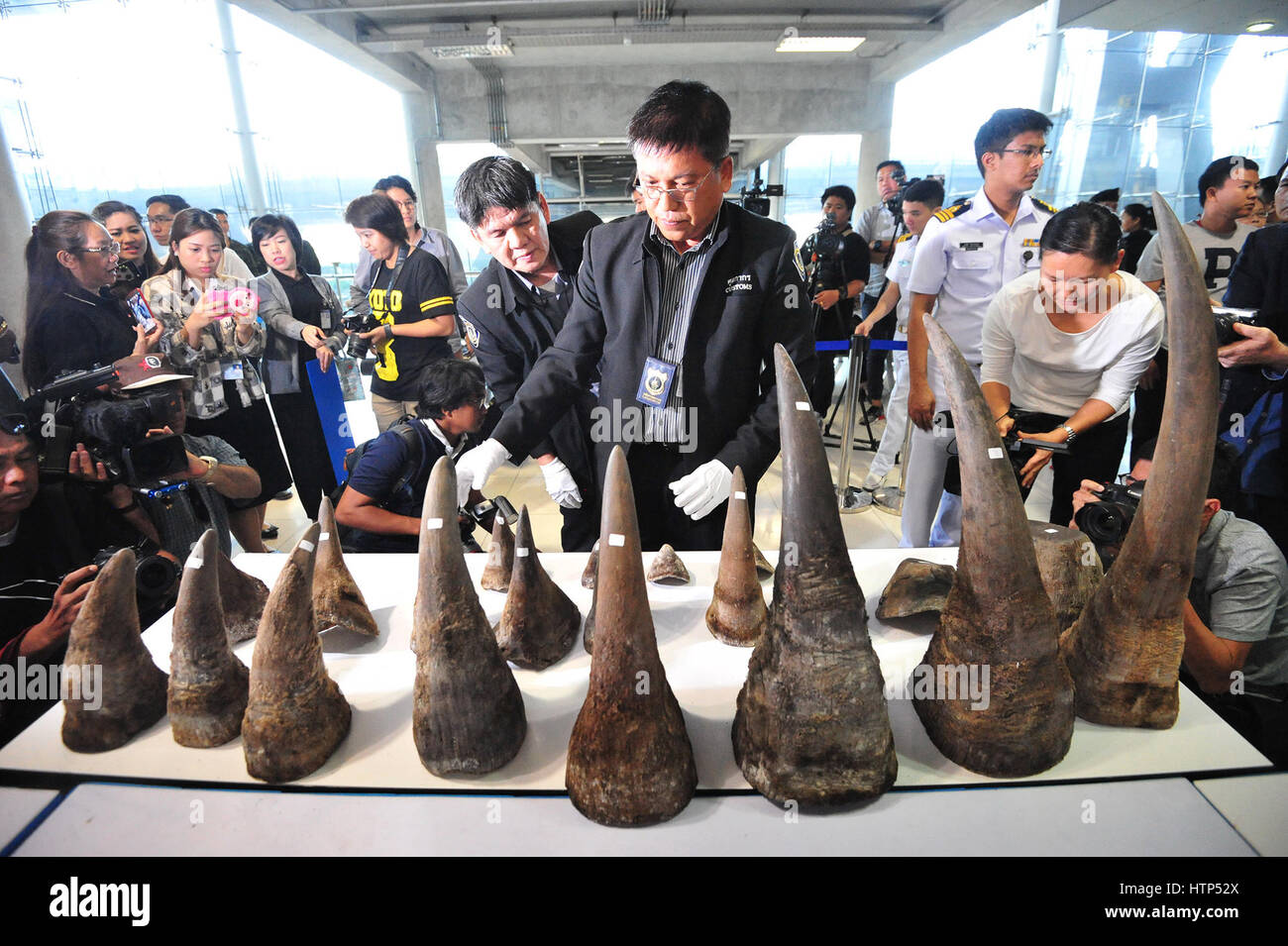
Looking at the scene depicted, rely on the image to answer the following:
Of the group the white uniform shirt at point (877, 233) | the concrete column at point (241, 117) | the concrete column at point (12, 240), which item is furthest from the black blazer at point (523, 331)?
the concrete column at point (241, 117)

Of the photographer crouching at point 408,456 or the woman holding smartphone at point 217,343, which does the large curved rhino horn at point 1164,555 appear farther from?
the woman holding smartphone at point 217,343

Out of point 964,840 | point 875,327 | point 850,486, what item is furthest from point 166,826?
point 875,327

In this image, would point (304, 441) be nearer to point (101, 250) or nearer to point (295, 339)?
point (295, 339)

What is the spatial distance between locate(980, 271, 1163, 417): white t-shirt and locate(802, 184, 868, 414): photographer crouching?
2.58 metres

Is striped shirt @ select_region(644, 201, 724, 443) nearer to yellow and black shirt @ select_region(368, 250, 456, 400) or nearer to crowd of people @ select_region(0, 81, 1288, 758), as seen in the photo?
crowd of people @ select_region(0, 81, 1288, 758)

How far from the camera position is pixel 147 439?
182 centimetres

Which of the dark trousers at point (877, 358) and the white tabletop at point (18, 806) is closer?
the white tabletop at point (18, 806)

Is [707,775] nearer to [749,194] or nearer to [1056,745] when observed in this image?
[1056,745]

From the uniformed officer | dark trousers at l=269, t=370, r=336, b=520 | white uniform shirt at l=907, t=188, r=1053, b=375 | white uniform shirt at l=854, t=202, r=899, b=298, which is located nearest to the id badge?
the uniformed officer

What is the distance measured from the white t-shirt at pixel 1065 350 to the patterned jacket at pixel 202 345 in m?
3.37

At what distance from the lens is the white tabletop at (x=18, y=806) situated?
0.94 metres

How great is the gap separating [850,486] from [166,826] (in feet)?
13.6

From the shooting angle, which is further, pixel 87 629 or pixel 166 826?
pixel 87 629
